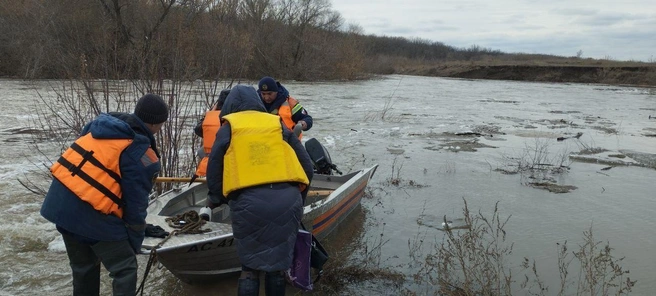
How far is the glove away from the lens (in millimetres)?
3913

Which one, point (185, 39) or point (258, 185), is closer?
point (258, 185)

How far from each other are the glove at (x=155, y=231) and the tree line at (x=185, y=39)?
8.49 ft

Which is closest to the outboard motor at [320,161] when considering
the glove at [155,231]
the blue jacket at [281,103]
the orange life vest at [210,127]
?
the blue jacket at [281,103]

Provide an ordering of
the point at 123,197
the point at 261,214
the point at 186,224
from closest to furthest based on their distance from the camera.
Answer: the point at 123,197, the point at 261,214, the point at 186,224

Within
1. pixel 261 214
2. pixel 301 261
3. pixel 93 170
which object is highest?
pixel 93 170

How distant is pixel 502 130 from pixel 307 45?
25114 mm

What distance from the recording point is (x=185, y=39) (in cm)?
782

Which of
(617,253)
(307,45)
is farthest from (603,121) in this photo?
(307,45)

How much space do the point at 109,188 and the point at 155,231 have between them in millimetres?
1172

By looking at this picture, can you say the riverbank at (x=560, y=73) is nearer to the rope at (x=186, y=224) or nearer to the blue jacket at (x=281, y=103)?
the blue jacket at (x=281, y=103)

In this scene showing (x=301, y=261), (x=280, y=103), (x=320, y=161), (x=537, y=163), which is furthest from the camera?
(x=537, y=163)

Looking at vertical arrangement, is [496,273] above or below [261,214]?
below

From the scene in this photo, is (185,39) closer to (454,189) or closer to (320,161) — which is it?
(320,161)

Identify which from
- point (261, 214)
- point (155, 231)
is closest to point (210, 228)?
point (155, 231)
